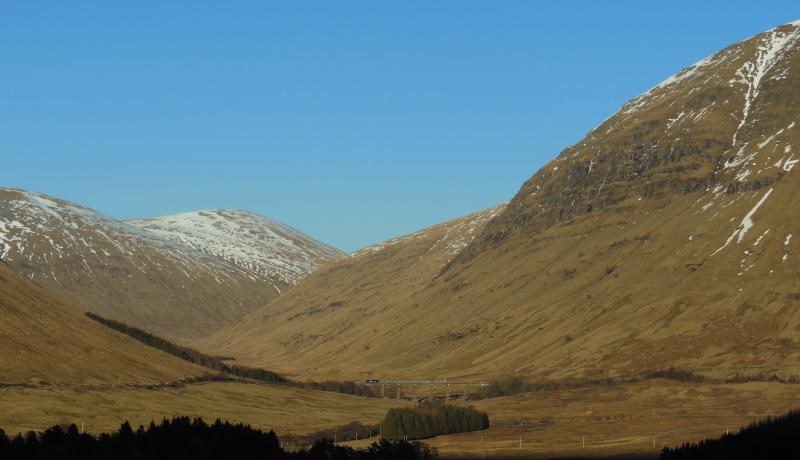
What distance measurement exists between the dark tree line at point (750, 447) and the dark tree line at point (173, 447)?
39662 mm

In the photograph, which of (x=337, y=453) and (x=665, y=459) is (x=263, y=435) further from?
(x=665, y=459)

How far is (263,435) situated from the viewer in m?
167

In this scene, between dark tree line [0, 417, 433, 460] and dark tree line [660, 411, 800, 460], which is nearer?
dark tree line [0, 417, 433, 460]

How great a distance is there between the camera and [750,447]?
160875 millimetres

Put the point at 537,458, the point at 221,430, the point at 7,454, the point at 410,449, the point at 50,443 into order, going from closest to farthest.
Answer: the point at 7,454, the point at 50,443, the point at 221,430, the point at 410,449, the point at 537,458

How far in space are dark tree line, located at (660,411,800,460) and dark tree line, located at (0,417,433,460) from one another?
39.7 metres

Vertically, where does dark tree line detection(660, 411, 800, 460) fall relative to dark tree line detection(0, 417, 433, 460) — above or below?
above

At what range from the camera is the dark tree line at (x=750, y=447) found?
15625 cm

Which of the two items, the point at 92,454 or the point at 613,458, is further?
the point at 613,458

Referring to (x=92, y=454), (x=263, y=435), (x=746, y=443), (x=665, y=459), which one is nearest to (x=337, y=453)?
(x=263, y=435)

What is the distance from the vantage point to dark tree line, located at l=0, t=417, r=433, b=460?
445ft

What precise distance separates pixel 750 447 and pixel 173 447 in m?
78.8

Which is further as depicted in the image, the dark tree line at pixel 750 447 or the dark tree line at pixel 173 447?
the dark tree line at pixel 750 447

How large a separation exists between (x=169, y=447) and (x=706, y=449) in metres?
74.8
